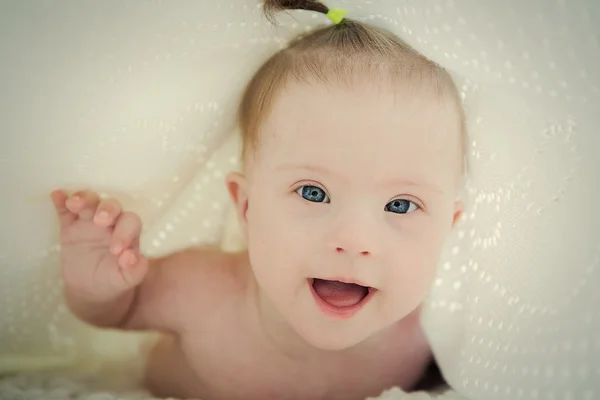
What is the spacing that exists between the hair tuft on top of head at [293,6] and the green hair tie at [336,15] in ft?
0.05

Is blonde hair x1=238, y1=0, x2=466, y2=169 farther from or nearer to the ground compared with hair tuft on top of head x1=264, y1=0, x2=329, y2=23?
nearer to the ground

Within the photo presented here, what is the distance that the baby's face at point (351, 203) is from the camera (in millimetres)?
726

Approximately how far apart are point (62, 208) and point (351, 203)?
0.37 meters

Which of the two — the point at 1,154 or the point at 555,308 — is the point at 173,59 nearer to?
the point at 1,154

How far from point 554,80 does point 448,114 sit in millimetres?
119

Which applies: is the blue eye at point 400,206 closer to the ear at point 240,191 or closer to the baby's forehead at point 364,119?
the baby's forehead at point 364,119

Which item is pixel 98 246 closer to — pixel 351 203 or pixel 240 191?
pixel 240 191

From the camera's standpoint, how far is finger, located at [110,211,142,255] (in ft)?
2.62

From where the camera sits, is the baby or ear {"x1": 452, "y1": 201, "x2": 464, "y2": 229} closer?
the baby

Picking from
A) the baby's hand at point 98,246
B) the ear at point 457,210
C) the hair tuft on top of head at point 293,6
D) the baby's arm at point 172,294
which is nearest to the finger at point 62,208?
the baby's hand at point 98,246

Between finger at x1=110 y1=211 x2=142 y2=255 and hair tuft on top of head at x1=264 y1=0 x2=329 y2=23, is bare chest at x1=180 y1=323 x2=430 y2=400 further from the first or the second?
hair tuft on top of head at x1=264 y1=0 x2=329 y2=23

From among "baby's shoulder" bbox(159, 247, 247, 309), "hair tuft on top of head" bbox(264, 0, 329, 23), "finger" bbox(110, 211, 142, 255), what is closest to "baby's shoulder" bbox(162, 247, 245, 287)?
"baby's shoulder" bbox(159, 247, 247, 309)

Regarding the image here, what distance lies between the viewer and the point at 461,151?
802 mm

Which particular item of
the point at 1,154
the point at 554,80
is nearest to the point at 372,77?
the point at 554,80
